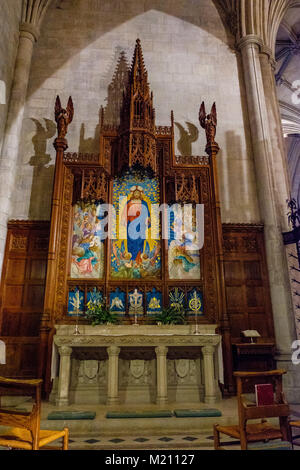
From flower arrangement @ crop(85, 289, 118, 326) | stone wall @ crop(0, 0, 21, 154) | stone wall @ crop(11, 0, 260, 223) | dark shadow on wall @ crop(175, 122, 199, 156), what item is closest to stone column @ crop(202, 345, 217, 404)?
flower arrangement @ crop(85, 289, 118, 326)

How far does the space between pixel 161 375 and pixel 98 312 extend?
Result: 1943mm

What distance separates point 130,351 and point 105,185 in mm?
4005

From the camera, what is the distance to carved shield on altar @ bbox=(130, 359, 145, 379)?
22.4 feet

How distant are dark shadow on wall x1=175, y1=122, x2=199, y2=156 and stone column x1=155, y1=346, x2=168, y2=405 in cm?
554

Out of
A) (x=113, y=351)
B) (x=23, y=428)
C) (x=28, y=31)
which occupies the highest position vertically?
(x=28, y=31)

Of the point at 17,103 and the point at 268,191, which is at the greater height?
the point at 17,103

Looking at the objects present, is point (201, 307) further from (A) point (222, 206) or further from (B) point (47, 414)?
(B) point (47, 414)

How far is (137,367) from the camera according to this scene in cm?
688

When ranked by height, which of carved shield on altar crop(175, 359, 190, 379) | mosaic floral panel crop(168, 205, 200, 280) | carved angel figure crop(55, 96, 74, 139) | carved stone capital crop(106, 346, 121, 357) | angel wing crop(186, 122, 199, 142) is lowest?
carved shield on altar crop(175, 359, 190, 379)

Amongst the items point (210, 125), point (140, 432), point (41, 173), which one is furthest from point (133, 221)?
point (140, 432)

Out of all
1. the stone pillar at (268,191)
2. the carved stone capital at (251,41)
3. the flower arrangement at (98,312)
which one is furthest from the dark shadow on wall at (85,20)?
the flower arrangement at (98,312)

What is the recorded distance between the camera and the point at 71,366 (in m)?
6.79

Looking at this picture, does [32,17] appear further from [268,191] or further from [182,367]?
[182,367]
